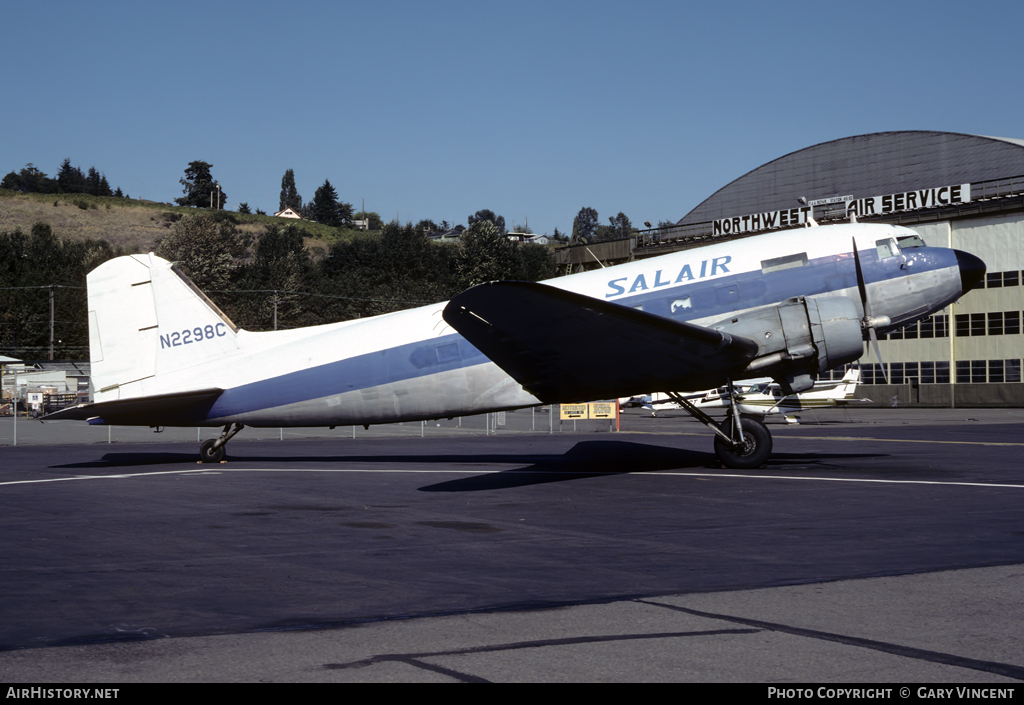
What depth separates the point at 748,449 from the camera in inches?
845

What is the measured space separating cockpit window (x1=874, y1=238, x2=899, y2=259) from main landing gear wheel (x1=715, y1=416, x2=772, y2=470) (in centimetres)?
501

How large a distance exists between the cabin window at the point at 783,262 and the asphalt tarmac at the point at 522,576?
4843 millimetres

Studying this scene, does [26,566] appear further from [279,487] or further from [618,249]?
[618,249]

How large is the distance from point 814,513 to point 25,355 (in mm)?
114998

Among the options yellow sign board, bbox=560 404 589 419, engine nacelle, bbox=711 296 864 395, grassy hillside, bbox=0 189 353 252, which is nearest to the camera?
engine nacelle, bbox=711 296 864 395

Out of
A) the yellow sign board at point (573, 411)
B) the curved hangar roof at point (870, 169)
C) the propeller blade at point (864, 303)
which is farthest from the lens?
the curved hangar roof at point (870, 169)

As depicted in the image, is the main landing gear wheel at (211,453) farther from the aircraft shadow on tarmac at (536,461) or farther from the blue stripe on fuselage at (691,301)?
the blue stripe on fuselage at (691,301)

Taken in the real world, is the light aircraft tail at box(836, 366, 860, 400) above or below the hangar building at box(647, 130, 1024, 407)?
below

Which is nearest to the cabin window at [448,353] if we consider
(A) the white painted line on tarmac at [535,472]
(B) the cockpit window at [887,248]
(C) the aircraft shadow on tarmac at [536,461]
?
(A) the white painted line on tarmac at [535,472]

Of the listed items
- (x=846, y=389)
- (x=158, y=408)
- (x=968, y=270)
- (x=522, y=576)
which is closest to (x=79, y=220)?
(x=846, y=389)

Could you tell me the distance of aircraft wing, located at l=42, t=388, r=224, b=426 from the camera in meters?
23.2

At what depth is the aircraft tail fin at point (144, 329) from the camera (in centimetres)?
2391

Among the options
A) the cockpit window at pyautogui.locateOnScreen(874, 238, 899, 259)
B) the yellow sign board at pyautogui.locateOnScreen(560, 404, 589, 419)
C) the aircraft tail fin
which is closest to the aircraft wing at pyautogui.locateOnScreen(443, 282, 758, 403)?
the cockpit window at pyautogui.locateOnScreen(874, 238, 899, 259)

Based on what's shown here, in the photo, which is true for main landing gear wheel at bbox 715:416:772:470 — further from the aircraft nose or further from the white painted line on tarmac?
the aircraft nose
